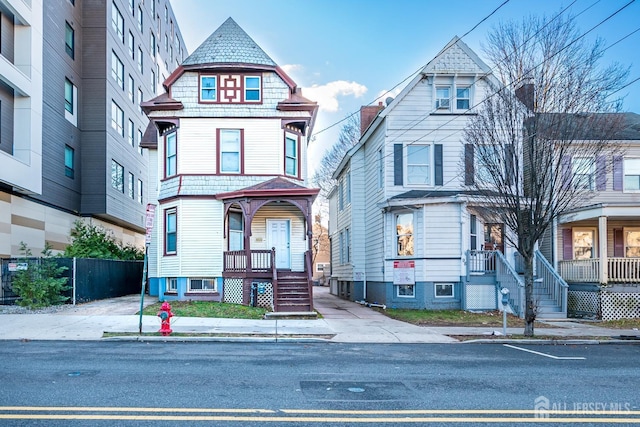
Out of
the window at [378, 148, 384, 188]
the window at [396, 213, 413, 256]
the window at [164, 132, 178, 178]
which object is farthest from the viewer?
the window at [378, 148, 384, 188]

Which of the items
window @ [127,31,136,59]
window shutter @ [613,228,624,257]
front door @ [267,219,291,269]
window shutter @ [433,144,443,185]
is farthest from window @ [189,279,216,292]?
window @ [127,31,136,59]

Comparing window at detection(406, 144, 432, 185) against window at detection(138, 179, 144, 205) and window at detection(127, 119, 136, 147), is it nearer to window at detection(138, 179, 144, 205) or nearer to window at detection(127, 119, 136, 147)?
window at detection(127, 119, 136, 147)

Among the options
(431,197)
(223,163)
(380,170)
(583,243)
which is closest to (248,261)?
(223,163)

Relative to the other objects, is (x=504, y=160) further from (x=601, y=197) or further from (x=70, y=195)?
(x=70, y=195)

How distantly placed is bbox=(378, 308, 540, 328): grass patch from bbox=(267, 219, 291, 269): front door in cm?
456

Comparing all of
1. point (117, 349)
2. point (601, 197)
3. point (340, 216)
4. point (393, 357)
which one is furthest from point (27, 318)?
point (601, 197)

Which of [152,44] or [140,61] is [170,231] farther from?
[152,44]

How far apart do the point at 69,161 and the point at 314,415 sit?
28.6m

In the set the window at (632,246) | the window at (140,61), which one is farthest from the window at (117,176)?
the window at (632,246)

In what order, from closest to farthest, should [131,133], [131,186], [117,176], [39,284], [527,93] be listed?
1. [527,93]
2. [39,284]
3. [117,176]
4. [131,133]
5. [131,186]

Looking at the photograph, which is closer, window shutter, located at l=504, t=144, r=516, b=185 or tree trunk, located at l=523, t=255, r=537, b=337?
window shutter, located at l=504, t=144, r=516, b=185

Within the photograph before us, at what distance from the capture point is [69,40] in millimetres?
30562

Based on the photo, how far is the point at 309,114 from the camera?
22906mm

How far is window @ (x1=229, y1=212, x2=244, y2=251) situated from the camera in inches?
890
